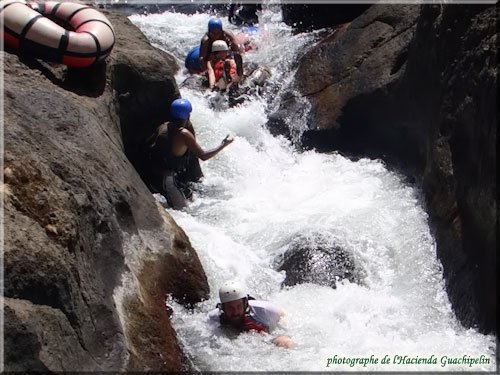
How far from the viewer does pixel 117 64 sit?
26.5ft

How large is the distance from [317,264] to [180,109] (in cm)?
270

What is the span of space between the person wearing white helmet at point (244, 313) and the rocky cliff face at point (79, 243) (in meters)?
0.39

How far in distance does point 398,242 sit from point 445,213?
2.41 ft

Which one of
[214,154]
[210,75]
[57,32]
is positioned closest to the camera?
[57,32]

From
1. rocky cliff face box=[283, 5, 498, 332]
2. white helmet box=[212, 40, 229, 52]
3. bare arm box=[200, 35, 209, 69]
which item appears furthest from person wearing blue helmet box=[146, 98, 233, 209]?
bare arm box=[200, 35, 209, 69]

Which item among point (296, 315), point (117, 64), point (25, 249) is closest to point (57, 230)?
point (25, 249)

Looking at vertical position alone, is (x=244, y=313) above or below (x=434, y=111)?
below

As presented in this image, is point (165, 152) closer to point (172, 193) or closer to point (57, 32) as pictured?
point (172, 193)

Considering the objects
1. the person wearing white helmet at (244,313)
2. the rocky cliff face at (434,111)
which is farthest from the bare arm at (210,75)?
the person wearing white helmet at (244,313)

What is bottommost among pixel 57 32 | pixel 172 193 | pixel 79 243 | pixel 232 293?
pixel 172 193

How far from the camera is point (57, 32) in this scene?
21.9 feet

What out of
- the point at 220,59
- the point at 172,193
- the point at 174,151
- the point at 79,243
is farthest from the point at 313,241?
the point at 220,59

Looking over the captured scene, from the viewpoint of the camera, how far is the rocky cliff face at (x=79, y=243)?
13.7 feet

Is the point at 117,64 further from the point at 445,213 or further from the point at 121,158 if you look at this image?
the point at 445,213
